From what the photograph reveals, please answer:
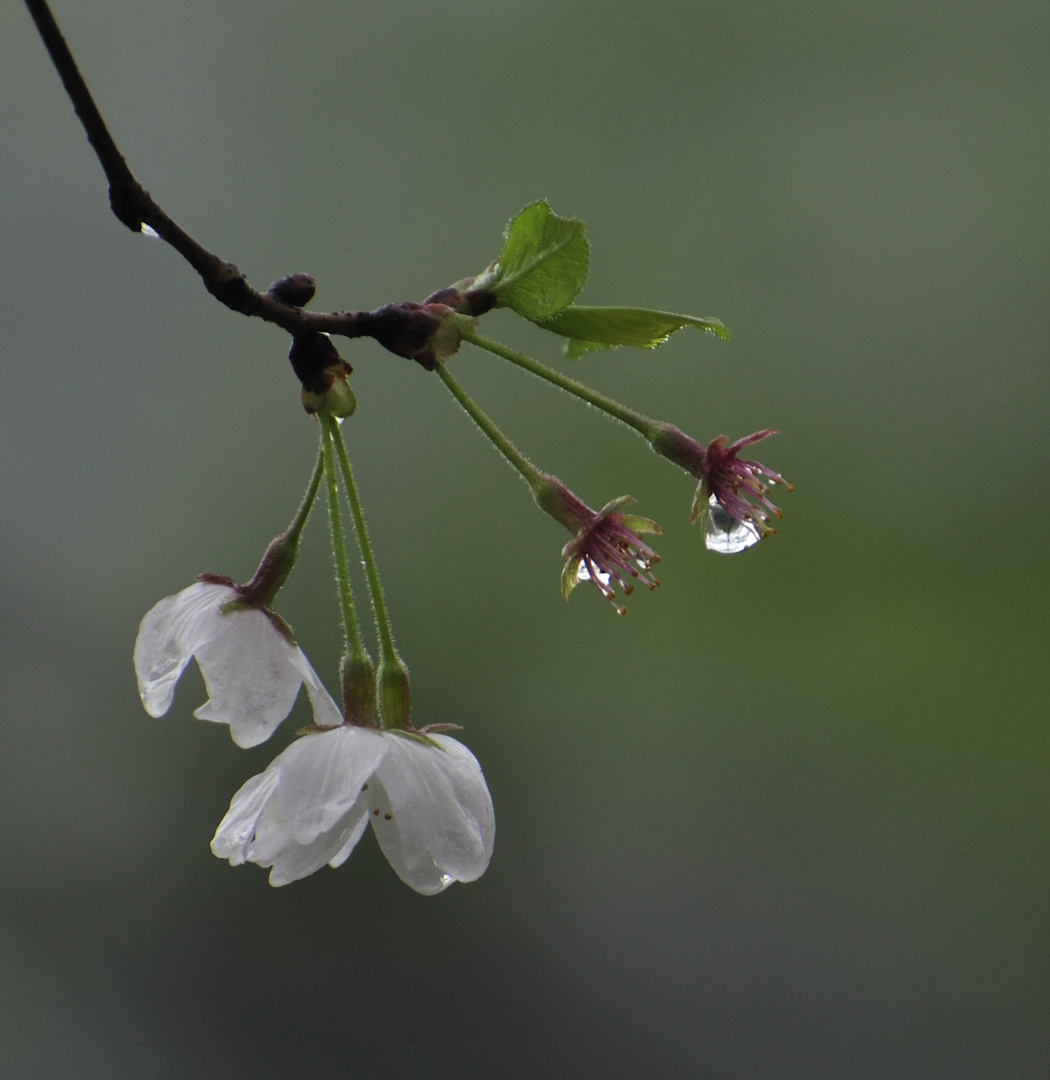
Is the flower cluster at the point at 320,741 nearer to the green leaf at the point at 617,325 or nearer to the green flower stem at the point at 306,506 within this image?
the green flower stem at the point at 306,506

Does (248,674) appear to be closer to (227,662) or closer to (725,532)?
(227,662)

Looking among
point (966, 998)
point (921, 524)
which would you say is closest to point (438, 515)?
point (921, 524)

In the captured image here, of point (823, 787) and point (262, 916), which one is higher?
point (823, 787)

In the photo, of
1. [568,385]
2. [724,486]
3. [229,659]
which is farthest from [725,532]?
[229,659]

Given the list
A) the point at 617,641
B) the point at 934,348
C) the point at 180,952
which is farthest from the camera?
the point at 934,348

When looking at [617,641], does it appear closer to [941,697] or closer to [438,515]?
[438,515]

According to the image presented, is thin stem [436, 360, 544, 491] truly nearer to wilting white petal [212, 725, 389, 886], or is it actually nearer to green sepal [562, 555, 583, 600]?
green sepal [562, 555, 583, 600]

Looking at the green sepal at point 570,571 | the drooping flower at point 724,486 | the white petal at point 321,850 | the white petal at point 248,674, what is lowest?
the white petal at point 321,850

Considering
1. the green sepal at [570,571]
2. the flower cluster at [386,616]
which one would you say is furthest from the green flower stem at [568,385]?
the green sepal at [570,571]
